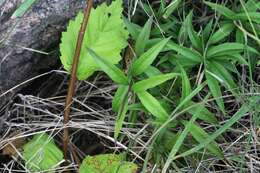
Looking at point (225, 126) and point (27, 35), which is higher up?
point (27, 35)

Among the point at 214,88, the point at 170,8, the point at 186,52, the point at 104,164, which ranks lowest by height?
the point at 104,164

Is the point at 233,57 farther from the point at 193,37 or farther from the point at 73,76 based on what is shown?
the point at 73,76

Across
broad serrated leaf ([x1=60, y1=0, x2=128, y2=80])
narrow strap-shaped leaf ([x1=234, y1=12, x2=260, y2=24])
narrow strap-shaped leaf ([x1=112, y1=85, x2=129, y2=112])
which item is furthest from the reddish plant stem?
narrow strap-shaped leaf ([x1=234, y1=12, x2=260, y2=24])

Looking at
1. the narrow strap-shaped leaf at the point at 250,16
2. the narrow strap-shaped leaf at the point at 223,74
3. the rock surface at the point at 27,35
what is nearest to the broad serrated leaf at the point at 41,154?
the rock surface at the point at 27,35

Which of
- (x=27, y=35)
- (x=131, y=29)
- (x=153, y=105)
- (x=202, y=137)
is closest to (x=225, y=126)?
Result: (x=202, y=137)

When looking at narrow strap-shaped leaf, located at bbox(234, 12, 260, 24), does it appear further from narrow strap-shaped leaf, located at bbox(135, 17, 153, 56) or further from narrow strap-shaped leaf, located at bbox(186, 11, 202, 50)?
narrow strap-shaped leaf, located at bbox(135, 17, 153, 56)

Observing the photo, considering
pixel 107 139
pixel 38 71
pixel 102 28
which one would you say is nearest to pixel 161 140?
pixel 107 139

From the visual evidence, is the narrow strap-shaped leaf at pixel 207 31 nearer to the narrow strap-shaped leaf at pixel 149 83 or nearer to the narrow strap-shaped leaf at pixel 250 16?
the narrow strap-shaped leaf at pixel 250 16
